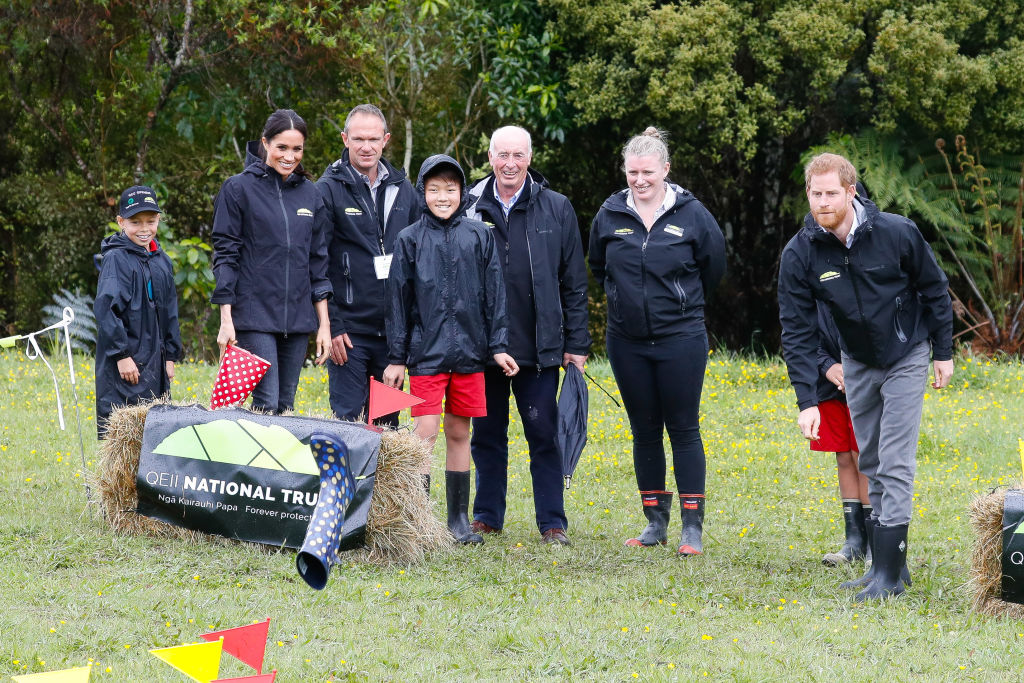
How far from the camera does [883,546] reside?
4.88 meters

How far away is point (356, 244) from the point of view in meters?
5.84

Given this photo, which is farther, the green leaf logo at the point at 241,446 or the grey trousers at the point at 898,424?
the green leaf logo at the point at 241,446

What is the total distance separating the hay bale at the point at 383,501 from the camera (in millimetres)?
5242

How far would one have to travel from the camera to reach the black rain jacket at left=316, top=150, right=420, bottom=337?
581 cm

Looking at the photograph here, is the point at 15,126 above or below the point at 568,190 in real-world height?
above

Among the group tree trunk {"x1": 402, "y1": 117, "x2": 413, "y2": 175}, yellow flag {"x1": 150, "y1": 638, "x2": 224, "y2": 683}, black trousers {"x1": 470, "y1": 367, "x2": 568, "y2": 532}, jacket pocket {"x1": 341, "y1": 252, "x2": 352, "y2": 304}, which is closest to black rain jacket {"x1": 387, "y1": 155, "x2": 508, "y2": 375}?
black trousers {"x1": 470, "y1": 367, "x2": 568, "y2": 532}

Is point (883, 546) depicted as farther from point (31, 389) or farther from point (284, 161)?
point (31, 389)

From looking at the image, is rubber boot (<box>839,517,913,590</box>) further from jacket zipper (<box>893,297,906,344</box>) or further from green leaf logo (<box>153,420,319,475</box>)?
green leaf logo (<box>153,420,319,475</box>)

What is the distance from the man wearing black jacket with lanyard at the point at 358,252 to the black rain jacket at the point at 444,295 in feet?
1.09

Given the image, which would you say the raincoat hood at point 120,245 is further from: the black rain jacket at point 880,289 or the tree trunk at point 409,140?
the tree trunk at point 409,140

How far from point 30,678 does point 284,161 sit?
339 centimetres

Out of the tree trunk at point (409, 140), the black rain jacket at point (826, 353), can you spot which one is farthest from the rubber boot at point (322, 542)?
the tree trunk at point (409, 140)

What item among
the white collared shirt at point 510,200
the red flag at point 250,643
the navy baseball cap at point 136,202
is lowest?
the red flag at point 250,643

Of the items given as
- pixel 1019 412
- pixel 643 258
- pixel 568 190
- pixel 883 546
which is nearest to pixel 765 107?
pixel 568 190
